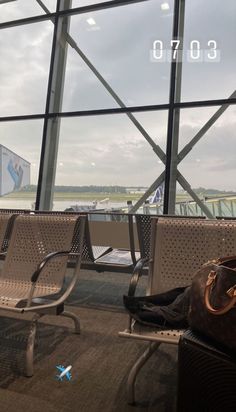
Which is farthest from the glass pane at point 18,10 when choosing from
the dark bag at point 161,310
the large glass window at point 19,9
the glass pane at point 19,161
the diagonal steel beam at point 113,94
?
the dark bag at point 161,310

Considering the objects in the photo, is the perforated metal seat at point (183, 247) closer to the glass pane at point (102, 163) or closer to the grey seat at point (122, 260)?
the grey seat at point (122, 260)

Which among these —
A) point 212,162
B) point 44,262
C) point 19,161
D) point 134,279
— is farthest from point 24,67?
point 134,279

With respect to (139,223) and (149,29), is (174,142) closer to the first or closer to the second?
(149,29)

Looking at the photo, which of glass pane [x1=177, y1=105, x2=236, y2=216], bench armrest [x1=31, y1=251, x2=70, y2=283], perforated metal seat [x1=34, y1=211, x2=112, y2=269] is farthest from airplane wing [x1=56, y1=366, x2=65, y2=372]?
glass pane [x1=177, y1=105, x2=236, y2=216]

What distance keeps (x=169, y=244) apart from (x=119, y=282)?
6.00 ft

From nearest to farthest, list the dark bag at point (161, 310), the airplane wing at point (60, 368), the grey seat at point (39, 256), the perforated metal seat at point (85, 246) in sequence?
the dark bag at point (161, 310)
the airplane wing at point (60, 368)
the grey seat at point (39, 256)
the perforated metal seat at point (85, 246)

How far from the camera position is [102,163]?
18.8 ft

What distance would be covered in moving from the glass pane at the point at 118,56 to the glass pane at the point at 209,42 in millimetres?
311

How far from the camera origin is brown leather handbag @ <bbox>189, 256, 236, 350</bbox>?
3.31 feet

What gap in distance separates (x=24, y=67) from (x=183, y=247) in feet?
17.9

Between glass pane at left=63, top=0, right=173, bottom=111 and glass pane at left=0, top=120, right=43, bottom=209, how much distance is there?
2.53 ft

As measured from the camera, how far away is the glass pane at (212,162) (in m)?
4.70

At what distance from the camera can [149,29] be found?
17.4 ft

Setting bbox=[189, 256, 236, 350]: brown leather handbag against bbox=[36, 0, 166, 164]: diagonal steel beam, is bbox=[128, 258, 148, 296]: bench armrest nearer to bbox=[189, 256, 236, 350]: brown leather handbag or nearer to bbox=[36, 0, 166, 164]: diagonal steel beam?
bbox=[189, 256, 236, 350]: brown leather handbag
